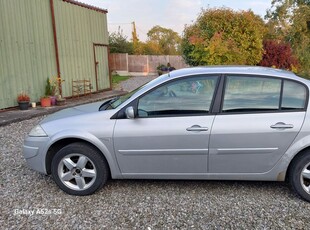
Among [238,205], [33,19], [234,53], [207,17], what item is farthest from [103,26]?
[238,205]

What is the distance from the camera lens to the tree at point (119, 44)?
26406 millimetres

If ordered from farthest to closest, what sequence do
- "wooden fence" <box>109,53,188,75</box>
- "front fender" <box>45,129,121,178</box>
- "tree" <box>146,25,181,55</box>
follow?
"tree" <box>146,25,181,55</box> → "wooden fence" <box>109,53,188,75</box> → "front fender" <box>45,129,121,178</box>

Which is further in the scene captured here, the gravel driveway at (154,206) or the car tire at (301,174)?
the car tire at (301,174)

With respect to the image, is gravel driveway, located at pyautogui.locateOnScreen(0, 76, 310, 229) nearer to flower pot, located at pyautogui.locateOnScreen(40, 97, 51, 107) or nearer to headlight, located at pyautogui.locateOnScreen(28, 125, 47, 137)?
headlight, located at pyautogui.locateOnScreen(28, 125, 47, 137)

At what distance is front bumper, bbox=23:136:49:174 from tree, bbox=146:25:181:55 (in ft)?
119

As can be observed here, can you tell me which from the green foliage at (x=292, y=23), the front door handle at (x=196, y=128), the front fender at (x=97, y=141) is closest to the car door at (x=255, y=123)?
the front door handle at (x=196, y=128)

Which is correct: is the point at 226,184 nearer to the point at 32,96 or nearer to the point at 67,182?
the point at 67,182

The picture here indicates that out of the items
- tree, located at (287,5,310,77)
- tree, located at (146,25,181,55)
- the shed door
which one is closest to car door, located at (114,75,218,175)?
the shed door

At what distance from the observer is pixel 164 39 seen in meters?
44.8

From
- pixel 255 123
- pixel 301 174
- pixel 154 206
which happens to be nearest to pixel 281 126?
pixel 255 123

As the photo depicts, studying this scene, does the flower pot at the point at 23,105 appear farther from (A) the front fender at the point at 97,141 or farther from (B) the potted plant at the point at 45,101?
(A) the front fender at the point at 97,141

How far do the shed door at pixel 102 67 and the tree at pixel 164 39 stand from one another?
26.3 m

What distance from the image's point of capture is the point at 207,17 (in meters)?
10.1

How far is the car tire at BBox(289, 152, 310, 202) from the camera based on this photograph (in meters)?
3.05
